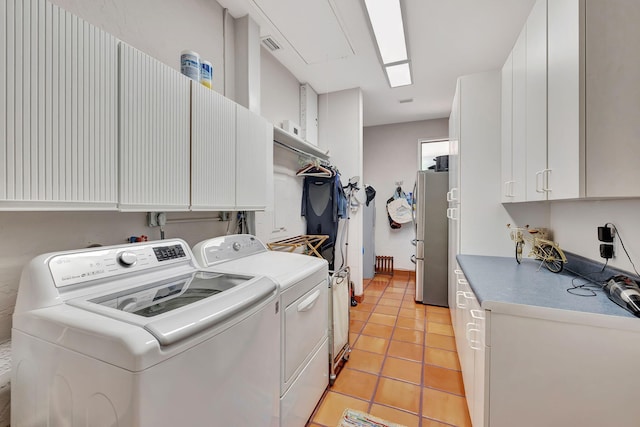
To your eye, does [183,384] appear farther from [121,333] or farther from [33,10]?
[33,10]

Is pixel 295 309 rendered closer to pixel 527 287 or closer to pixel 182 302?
pixel 182 302

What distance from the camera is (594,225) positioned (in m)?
1.48

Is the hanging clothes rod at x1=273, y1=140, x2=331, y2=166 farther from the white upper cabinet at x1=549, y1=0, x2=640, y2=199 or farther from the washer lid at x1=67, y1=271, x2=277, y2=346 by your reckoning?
the white upper cabinet at x1=549, y1=0, x2=640, y2=199

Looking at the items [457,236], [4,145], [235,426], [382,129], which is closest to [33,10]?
[4,145]

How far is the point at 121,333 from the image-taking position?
639 millimetres

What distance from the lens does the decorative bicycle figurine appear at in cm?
166

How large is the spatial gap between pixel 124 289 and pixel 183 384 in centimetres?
48

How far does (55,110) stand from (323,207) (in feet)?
7.93

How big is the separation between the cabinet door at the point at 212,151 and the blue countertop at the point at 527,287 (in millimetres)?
1471

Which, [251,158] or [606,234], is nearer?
[606,234]

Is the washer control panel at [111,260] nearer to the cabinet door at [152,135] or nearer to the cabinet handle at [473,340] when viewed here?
the cabinet door at [152,135]

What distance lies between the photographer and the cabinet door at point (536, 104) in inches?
52.1

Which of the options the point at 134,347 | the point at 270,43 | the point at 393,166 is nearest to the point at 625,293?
the point at 134,347

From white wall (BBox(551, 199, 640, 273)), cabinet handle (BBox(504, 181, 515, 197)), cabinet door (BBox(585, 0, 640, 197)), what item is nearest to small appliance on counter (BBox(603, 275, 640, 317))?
white wall (BBox(551, 199, 640, 273))
